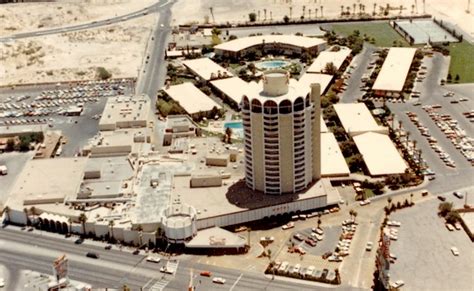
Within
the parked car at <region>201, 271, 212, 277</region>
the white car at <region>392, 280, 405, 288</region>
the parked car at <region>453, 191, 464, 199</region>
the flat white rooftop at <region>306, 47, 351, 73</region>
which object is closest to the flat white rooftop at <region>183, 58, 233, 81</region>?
the flat white rooftop at <region>306, 47, 351, 73</region>

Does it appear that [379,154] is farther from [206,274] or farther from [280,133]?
[206,274]

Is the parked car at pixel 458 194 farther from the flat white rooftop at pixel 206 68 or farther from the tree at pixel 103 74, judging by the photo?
the tree at pixel 103 74

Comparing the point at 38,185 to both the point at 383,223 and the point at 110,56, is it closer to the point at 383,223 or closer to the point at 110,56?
the point at 383,223

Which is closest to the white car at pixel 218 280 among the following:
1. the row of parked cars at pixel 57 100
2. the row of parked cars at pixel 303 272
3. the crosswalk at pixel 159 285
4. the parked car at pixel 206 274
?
the parked car at pixel 206 274

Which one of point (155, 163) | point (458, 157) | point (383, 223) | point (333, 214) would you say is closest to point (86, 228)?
point (155, 163)

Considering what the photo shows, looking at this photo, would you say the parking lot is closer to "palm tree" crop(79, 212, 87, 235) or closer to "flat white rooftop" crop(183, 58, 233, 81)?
"palm tree" crop(79, 212, 87, 235)

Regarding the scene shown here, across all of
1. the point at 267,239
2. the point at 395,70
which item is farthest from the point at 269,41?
the point at 267,239
